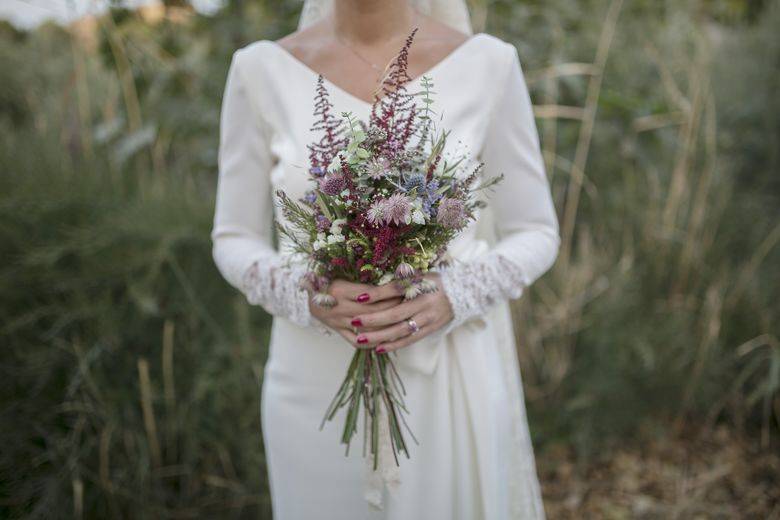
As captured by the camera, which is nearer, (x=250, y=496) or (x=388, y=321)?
(x=388, y=321)

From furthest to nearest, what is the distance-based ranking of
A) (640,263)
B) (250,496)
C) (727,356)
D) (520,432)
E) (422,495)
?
(640,263) < (727,356) < (250,496) < (520,432) < (422,495)

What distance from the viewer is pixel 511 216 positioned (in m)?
1.61

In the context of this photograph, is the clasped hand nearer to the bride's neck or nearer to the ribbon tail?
the ribbon tail

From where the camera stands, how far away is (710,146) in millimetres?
2898

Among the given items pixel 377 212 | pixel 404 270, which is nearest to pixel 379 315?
pixel 404 270

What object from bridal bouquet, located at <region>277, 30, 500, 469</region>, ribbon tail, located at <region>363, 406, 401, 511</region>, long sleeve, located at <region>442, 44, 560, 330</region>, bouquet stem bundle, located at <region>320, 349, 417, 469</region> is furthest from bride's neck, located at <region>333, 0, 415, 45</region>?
ribbon tail, located at <region>363, 406, 401, 511</region>

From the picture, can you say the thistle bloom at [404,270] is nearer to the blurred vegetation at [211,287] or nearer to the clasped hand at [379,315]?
the clasped hand at [379,315]

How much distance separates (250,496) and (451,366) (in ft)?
4.84

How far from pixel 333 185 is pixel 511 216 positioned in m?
0.72

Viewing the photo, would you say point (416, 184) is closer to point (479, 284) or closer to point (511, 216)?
point (479, 284)

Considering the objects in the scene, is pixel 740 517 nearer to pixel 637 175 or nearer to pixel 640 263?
pixel 640 263

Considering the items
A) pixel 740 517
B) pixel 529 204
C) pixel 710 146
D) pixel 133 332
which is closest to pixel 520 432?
pixel 529 204

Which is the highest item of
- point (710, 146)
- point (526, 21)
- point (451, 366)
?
point (526, 21)

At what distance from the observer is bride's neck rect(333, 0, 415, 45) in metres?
1.47
